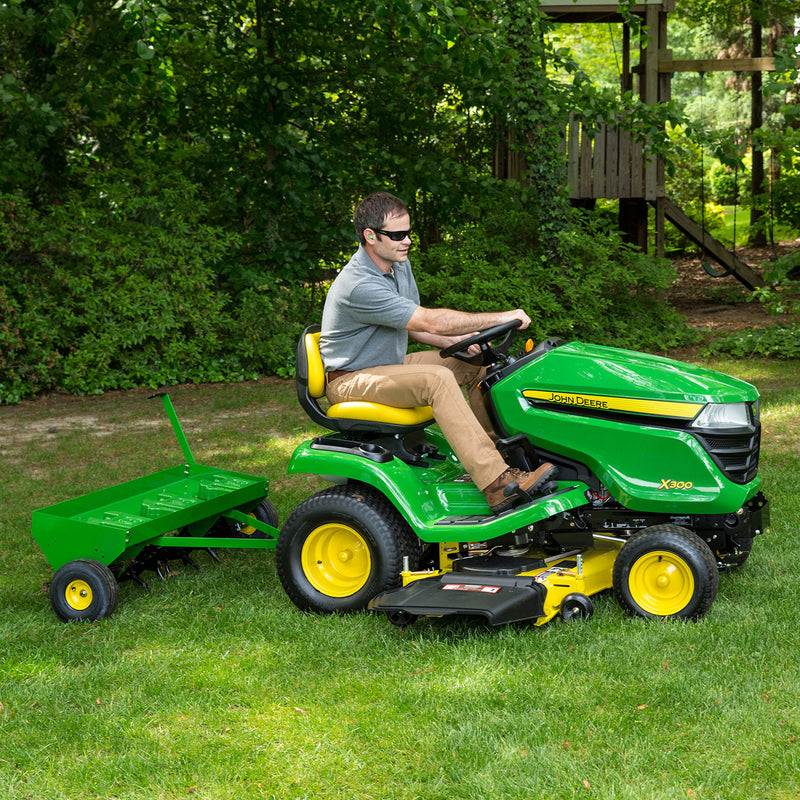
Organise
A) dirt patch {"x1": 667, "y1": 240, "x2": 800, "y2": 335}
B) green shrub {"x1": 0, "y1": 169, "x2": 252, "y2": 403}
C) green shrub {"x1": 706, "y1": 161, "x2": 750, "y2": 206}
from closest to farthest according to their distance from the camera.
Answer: green shrub {"x1": 0, "y1": 169, "x2": 252, "y2": 403} → dirt patch {"x1": 667, "y1": 240, "x2": 800, "y2": 335} → green shrub {"x1": 706, "y1": 161, "x2": 750, "y2": 206}

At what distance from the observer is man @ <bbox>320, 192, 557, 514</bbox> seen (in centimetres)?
413

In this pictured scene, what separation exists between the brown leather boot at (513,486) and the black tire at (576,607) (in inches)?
17.0

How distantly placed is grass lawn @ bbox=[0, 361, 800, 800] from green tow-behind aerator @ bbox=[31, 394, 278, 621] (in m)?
0.15

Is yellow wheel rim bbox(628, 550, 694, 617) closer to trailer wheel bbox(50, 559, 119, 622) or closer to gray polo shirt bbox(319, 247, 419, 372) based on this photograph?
gray polo shirt bbox(319, 247, 419, 372)

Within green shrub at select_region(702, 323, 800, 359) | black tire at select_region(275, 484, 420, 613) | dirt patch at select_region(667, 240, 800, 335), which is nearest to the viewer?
black tire at select_region(275, 484, 420, 613)

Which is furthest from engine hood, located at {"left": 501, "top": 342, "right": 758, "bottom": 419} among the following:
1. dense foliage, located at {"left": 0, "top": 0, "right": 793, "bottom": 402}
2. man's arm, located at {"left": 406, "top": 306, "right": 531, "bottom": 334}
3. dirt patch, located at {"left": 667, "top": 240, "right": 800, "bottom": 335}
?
dirt patch, located at {"left": 667, "top": 240, "right": 800, "bottom": 335}

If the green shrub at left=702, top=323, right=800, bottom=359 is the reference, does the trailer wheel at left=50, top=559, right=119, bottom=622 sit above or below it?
below

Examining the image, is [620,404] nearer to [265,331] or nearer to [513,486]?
[513,486]

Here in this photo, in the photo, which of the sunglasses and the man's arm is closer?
the man's arm

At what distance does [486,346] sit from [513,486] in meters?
0.62

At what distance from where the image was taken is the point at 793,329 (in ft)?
34.8

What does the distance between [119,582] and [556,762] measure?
2.55m

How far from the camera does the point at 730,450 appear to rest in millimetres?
3938

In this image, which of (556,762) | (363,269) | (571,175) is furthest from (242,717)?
(571,175)
